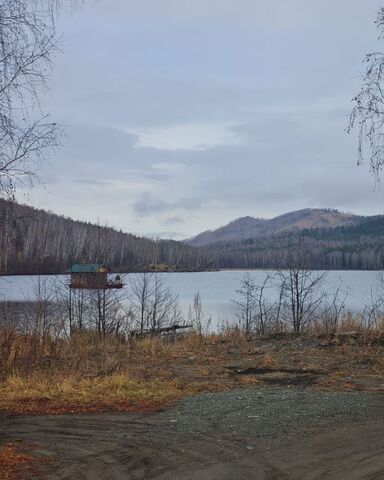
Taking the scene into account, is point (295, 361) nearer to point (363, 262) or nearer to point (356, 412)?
point (356, 412)

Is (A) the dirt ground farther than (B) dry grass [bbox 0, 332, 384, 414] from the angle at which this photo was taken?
No

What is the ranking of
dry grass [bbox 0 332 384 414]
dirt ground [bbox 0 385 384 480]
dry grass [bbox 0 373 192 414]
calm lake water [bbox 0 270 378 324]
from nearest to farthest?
dirt ground [bbox 0 385 384 480]
dry grass [bbox 0 373 192 414]
dry grass [bbox 0 332 384 414]
calm lake water [bbox 0 270 378 324]

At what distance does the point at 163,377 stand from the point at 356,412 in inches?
186

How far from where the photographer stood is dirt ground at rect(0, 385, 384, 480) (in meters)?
5.47

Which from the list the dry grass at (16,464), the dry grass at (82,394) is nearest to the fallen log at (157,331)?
the dry grass at (82,394)

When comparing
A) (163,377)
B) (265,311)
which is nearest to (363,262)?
(265,311)

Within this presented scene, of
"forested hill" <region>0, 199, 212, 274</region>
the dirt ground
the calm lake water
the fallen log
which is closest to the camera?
the dirt ground

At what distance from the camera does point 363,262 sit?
5640 inches

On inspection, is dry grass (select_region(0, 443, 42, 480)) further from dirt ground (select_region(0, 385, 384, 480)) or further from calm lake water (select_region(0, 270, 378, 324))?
calm lake water (select_region(0, 270, 378, 324))

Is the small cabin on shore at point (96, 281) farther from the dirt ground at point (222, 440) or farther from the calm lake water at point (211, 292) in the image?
the dirt ground at point (222, 440)

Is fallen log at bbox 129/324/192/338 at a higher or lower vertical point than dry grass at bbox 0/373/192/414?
lower

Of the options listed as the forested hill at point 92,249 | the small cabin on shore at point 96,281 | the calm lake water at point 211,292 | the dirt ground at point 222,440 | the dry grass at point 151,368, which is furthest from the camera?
the forested hill at point 92,249

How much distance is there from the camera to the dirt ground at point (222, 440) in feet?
17.9

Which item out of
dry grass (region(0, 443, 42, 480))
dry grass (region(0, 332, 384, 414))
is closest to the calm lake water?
dry grass (region(0, 332, 384, 414))
